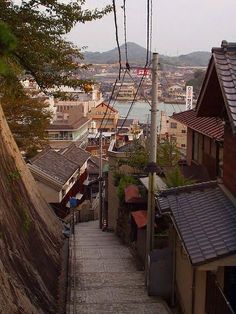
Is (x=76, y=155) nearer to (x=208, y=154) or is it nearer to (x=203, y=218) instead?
(x=208, y=154)

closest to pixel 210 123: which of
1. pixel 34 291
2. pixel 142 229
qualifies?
pixel 142 229

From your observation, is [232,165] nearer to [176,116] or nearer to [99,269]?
[99,269]

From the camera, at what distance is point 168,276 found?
13859mm

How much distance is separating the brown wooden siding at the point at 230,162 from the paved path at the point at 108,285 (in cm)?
351

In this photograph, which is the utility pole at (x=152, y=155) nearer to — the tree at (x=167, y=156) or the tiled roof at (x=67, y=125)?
the tree at (x=167, y=156)

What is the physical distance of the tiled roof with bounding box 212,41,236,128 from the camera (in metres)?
8.77

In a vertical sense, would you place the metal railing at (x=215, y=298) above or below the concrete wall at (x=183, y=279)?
above

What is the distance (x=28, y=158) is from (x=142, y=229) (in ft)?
77.3

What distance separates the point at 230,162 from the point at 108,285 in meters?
5.48

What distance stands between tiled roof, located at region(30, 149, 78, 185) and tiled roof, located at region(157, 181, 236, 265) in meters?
25.2

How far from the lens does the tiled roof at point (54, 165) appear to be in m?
37.7

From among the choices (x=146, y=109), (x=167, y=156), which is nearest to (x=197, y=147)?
(x=167, y=156)

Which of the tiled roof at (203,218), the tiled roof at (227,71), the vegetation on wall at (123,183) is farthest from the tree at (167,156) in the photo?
the tiled roof at (227,71)

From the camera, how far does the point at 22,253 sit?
10492 millimetres
